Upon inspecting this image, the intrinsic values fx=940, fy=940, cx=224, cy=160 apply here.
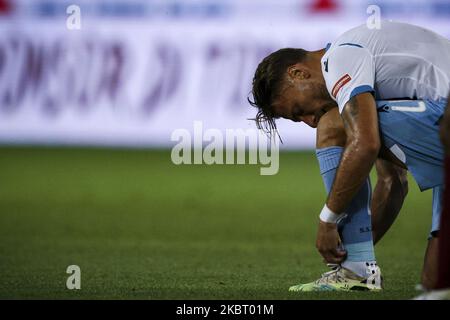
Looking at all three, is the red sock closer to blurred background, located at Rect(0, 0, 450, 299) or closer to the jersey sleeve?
the jersey sleeve

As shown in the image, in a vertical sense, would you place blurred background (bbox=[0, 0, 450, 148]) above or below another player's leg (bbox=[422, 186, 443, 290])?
above

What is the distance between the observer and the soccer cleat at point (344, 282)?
5098 mm

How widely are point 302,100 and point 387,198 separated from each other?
3.35ft

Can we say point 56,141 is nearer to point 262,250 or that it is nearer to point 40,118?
point 40,118

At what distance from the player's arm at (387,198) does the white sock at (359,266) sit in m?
0.68

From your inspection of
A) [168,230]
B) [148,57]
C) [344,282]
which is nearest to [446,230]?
[344,282]

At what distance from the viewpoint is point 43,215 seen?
9.31m

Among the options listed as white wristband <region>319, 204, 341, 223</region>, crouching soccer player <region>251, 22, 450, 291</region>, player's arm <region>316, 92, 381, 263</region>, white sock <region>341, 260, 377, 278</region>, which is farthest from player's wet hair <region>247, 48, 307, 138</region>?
→ white sock <region>341, 260, 377, 278</region>

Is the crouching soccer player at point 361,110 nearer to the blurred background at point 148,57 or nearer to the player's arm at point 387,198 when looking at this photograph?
the player's arm at point 387,198

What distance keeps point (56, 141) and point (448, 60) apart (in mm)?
11092

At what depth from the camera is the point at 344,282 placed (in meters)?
5.15

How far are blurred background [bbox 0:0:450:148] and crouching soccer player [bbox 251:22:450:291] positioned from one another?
9.01 m

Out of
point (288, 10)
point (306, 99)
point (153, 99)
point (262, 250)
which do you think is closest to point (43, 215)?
point (262, 250)

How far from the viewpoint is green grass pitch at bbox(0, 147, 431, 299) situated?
5.45 m
